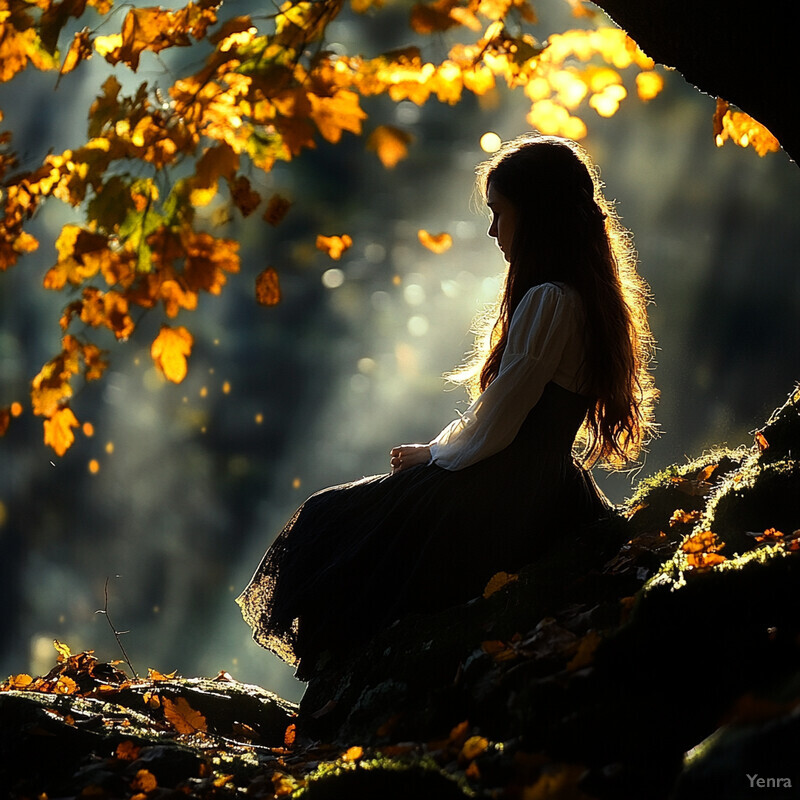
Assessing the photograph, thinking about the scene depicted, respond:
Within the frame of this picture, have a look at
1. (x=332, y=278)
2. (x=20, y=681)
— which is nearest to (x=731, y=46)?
(x=20, y=681)

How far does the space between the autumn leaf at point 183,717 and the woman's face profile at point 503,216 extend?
2.18m

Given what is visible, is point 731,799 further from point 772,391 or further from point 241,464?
point 241,464

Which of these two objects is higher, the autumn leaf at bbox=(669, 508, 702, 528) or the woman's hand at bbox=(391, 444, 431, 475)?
the woman's hand at bbox=(391, 444, 431, 475)

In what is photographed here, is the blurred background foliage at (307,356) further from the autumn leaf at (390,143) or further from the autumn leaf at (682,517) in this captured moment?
the autumn leaf at (390,143)

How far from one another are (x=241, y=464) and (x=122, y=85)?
981 centimetres

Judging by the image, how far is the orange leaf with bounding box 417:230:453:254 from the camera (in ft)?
35.8

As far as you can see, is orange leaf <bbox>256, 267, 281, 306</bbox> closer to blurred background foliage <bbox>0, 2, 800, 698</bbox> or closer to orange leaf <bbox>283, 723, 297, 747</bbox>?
orange leaf <bbox>283, 723, 297, 747</bbox>

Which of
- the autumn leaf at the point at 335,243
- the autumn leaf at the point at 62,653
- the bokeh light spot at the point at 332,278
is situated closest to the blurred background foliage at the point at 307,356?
the bokeh light spot at the point at 332,278

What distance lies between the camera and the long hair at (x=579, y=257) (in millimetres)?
3107

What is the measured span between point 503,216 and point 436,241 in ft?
26.1

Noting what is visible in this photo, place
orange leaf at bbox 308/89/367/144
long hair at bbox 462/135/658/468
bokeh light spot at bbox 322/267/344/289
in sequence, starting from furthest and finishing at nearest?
Answer: 1. bokeh light spot at bbox 322/267/344/289
2. long hair at bbox 462/135/658/468
3. orange leaf at bbox 308/89/367/144

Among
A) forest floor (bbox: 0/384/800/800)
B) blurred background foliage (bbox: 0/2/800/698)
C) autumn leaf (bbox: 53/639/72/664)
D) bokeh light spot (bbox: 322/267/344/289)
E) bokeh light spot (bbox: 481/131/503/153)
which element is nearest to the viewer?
forest floor (bbox: 0/384/800/800)

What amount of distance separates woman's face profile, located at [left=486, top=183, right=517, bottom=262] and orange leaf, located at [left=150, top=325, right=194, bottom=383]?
4.25ft

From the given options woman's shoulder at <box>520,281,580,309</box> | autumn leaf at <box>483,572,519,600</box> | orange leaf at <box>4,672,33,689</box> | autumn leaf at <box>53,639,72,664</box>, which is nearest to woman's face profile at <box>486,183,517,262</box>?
woman's shoulder at <box>520,281,580,309</box>
